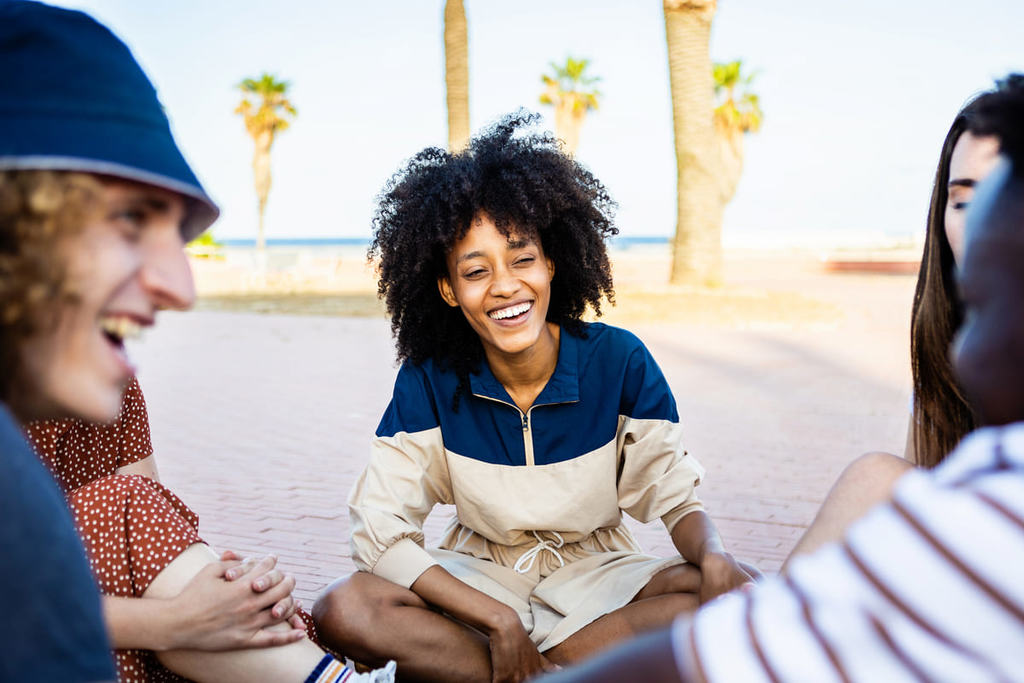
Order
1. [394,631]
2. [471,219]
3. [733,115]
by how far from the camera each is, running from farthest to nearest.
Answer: [733,115]
[471,219]
[394,631]

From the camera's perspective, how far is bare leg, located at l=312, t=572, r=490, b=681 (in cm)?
264

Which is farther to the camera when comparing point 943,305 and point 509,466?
point 509,466

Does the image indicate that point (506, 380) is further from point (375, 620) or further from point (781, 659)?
point (781, 659)

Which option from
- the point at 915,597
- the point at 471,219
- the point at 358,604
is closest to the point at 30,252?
the point at 915,597

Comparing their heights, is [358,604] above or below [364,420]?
above

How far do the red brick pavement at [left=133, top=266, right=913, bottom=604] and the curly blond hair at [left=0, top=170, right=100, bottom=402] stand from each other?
2791 mm

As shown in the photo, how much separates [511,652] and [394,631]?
0.33m

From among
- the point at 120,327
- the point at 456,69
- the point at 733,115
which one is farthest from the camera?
the point at 733,115

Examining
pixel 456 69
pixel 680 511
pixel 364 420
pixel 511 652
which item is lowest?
pixel 364 420

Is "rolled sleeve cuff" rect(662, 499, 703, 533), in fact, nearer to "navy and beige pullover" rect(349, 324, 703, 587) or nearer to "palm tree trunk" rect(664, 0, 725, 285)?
"navy and beige pullover" rect(349, 324, 703, 587)

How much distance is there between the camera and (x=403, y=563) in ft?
8.81

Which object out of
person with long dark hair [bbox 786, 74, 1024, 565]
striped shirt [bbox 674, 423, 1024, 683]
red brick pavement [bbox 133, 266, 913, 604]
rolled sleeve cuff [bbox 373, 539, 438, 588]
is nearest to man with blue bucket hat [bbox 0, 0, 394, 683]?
striped shirt [bbox 674, 423, 1024, 683]

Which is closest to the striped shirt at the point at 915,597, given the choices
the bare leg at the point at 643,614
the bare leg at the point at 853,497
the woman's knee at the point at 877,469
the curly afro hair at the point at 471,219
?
the bare leg at the point at 853,497

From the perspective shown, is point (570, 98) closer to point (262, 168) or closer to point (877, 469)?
point (262, 168)
